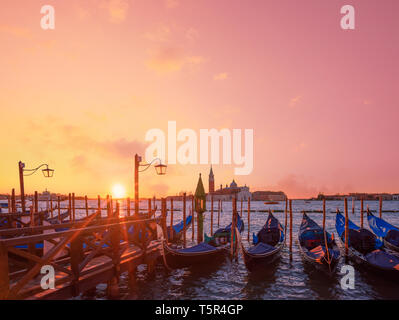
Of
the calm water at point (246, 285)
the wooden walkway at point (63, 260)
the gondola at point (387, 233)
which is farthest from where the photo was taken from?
the gondola at point (387, 233)

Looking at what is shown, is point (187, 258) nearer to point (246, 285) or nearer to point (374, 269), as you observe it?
point (246, 285)

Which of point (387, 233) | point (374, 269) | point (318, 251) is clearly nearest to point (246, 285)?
point (318, 251)

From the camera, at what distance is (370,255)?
9.36 m

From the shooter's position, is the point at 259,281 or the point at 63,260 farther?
the point at 259,281

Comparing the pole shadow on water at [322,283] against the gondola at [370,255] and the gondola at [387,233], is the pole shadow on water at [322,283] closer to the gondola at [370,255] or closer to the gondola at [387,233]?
the gondola at [370,255]

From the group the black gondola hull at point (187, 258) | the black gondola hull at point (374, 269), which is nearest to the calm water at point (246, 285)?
the black gondola hull at point (374, 269)

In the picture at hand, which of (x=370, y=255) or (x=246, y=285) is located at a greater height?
(x=370, y=255)

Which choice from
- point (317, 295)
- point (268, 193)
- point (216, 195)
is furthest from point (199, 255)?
point (268, 193)

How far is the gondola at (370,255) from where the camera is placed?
851 cm

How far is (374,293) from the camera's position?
8.18 m

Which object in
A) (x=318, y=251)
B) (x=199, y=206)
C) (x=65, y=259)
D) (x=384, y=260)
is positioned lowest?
(x=318, y=251)

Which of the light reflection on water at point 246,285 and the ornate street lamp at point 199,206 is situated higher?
the ornate street lamp at point 199,206
